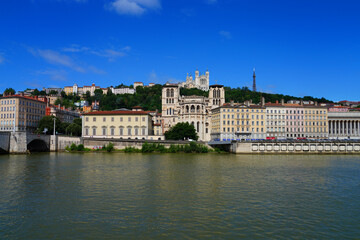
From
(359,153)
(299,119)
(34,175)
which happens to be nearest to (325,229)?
(34,175)

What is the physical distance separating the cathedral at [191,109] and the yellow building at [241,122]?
9795 millimetres

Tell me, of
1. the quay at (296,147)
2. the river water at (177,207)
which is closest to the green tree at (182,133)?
the quay at (296,147)

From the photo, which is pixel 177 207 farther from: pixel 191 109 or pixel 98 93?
pixel 98 93

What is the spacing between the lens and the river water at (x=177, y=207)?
1420 cm

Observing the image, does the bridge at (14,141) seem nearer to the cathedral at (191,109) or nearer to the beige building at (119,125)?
the beige building at (119,125)

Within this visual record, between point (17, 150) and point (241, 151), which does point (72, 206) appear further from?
point (241, 151)

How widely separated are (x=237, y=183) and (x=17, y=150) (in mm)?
48564

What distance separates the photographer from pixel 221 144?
244ft

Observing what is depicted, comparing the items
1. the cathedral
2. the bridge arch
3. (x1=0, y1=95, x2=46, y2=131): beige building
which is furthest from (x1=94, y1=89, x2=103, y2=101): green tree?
the bridge arch

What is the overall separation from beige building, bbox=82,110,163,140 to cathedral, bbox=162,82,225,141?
18327mm

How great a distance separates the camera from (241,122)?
84.2 metres

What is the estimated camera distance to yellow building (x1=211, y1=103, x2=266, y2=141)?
84125 mm

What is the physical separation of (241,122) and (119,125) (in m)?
33.6

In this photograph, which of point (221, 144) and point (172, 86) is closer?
point (221, 144)
